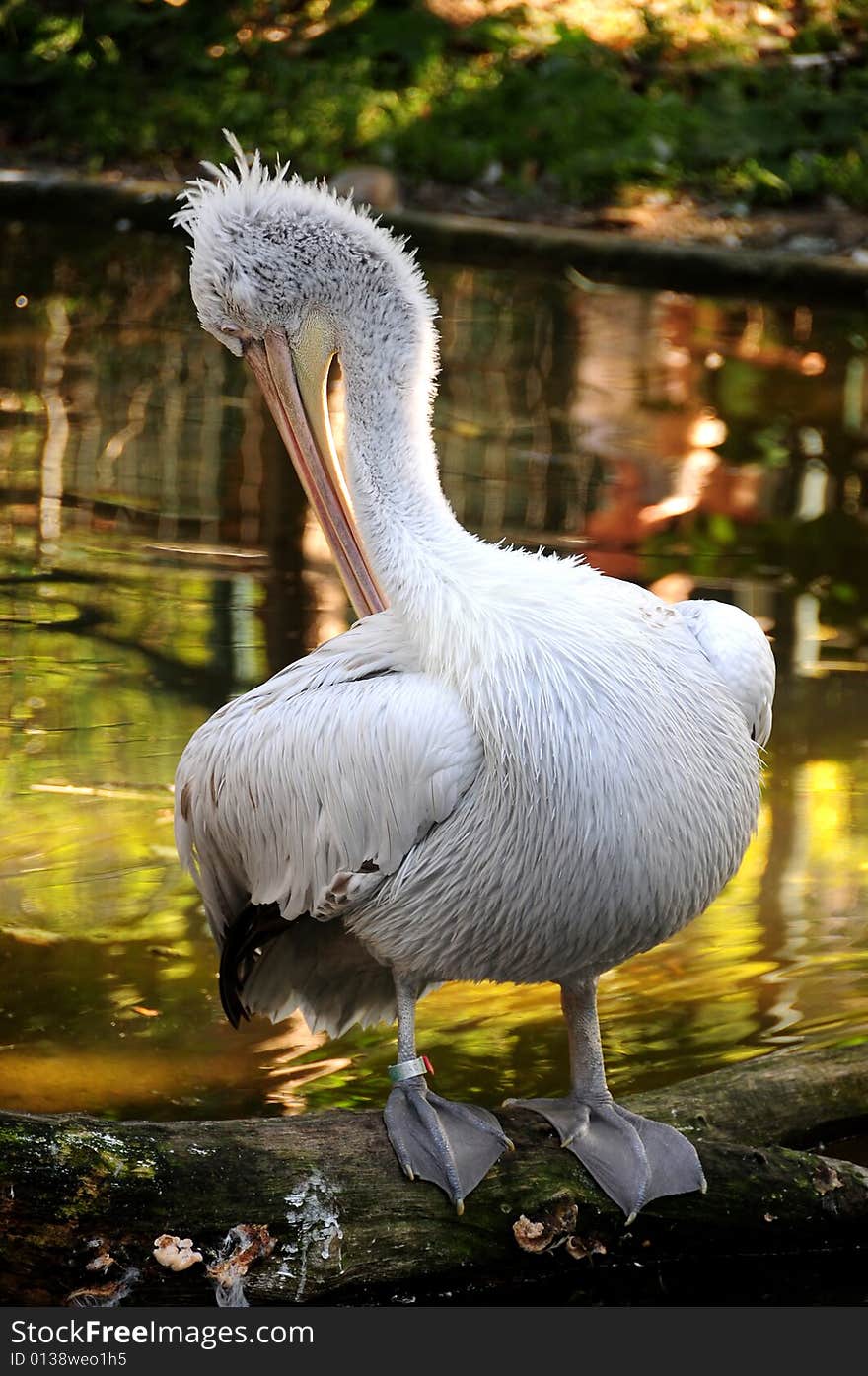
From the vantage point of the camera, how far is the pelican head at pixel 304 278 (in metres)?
3.08

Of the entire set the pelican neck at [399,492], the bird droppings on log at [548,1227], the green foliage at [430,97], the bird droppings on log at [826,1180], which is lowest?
the bird droppings on log at [548,1227]

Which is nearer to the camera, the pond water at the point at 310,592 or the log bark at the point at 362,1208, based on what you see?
the log bark at the point at 362,1208

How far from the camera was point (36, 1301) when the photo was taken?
275 centimetres

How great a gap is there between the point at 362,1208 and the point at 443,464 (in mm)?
5083

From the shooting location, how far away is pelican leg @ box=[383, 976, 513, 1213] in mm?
2943

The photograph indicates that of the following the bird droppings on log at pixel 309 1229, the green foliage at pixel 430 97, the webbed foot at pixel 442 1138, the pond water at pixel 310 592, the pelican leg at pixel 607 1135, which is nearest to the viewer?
the bird droppings on log at pixel 309 1229

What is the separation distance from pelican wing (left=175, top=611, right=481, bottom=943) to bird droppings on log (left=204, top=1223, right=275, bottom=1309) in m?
0.54

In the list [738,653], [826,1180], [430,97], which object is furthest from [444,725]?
[430,97]

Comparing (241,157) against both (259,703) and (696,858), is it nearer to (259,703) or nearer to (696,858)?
(259,703)

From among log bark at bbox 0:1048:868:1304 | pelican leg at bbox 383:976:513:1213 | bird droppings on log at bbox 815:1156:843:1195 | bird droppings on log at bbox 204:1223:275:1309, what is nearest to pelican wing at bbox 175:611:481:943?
pelican leg at bbox 383:976:513:1213

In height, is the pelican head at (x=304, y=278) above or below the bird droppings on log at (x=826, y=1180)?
above

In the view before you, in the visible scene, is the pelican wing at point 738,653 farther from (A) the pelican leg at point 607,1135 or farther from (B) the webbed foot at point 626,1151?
(B) the webbed foot at point 626,1151

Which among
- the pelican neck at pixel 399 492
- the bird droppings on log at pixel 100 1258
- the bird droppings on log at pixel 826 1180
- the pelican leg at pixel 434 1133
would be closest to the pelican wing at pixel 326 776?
the pelican neck at pixel 399 492

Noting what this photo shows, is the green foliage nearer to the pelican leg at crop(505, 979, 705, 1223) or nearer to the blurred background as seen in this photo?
the blurred background
